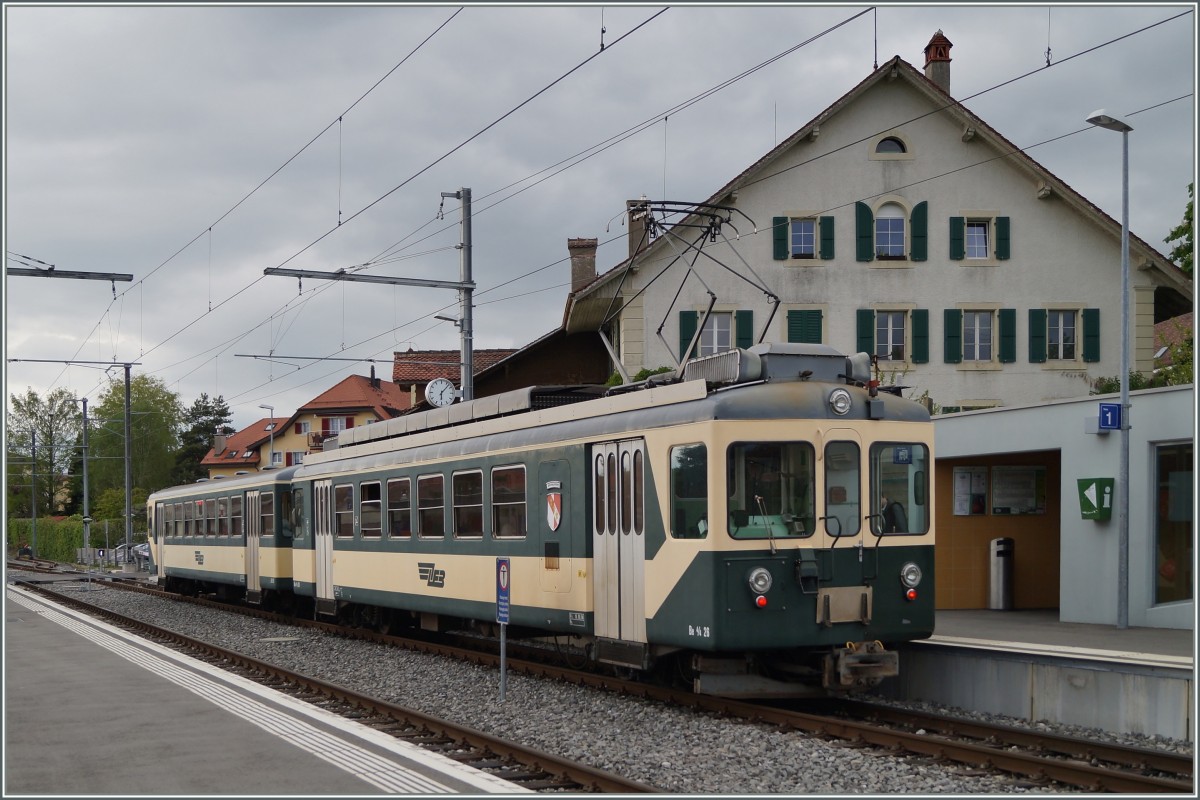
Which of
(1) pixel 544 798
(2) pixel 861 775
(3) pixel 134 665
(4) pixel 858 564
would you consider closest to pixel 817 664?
(4) pixel 858 564

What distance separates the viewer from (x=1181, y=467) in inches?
614

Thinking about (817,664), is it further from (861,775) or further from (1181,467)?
(1181,467)

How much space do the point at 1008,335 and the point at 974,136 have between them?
5.17 m

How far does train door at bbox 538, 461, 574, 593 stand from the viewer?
12.8 metres

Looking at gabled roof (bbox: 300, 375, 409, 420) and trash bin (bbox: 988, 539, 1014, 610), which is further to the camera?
gabled roof (bbox: 300, 375, 409, 420)

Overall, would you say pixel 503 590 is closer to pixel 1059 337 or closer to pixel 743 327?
pixel 743 327

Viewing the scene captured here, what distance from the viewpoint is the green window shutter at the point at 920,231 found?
3275cm

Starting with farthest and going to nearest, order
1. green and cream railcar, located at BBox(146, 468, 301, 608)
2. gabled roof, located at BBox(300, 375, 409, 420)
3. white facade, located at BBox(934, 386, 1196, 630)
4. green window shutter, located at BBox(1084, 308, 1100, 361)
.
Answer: gabled roof, located at BBox(300, 375, 409, 420), green window shutter, located at BBox(1084, 308, 1100, 361), green and cream railcar, located at BBox(146, 468, 301, 608), white facade, located at BBox(934, 386, 1196, 630)

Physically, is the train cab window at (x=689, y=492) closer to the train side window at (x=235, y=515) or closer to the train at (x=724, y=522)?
the train at (x=724, y=522)

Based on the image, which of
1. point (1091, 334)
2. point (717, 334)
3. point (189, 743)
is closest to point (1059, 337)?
point (1091, 334)

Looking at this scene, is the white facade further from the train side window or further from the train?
the train side window

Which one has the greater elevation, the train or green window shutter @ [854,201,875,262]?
green window shutter @ [854,201,875,262]

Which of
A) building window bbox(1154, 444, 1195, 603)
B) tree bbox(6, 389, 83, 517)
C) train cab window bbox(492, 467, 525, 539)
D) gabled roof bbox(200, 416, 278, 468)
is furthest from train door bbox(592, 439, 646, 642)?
tree bbox(6, 389, 83, 517)

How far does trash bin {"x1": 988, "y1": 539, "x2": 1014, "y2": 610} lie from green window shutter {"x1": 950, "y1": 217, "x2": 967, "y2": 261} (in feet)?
51.0
